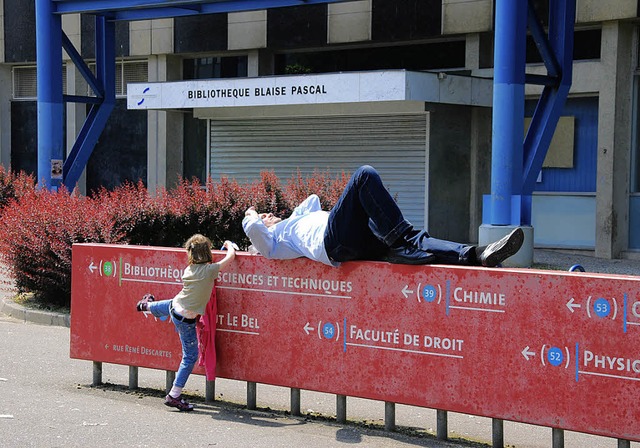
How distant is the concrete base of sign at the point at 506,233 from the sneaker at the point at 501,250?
28.6ft

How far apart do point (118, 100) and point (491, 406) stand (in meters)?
21.3

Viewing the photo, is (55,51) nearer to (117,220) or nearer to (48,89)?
(48,89)

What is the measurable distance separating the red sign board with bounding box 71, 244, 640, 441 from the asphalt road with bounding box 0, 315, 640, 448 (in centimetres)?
32

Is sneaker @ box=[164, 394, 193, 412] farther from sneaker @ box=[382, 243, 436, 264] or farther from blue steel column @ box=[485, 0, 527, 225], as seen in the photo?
blue steel column @ box=[485, 0, 527, 225]

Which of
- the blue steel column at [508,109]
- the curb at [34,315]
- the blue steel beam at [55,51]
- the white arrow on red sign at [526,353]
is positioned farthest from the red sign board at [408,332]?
the blue steel beam at [55,51]

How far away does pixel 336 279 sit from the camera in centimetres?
698

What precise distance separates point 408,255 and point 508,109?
911cm

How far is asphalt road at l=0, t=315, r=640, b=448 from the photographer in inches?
263

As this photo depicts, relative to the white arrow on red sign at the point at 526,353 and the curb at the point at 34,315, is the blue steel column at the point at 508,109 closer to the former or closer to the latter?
the curb at the point at 34,315

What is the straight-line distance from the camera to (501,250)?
6.46 metres

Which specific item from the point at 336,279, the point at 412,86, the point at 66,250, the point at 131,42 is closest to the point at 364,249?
the point at 336,279

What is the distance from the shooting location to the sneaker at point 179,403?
7.49m

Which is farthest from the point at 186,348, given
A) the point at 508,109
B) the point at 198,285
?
the point at 508,109

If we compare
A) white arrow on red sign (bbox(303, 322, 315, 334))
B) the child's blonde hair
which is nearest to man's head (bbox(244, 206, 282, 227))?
the child's blonde hair
